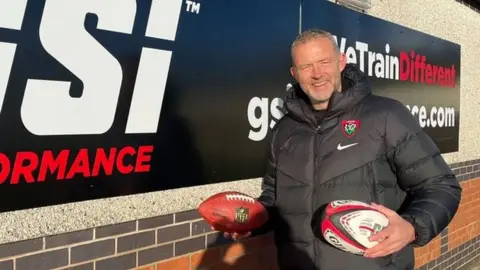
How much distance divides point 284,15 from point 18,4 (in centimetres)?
192

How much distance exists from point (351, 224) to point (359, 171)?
30cm

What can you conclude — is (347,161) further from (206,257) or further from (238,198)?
(206,257)

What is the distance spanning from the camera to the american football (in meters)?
2.63

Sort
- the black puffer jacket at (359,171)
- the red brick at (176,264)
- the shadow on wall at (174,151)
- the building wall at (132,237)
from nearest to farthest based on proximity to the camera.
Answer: the black puffer jacket at (359,171) → the building wall at (132,237) → the shadow on wall at (174,151) → the red brick at (176,264)

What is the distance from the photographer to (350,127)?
8.07 feet

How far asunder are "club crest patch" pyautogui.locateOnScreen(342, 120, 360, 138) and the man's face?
129mm

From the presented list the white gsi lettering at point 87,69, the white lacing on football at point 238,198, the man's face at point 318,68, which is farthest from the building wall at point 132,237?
the man's face at point 318,68

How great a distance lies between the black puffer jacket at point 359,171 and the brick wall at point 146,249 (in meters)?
0.88

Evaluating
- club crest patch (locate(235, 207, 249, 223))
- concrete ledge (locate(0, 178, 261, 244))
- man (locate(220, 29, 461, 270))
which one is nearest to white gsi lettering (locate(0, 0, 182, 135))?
concrete ledge (locate(0, 178, 261, 244))

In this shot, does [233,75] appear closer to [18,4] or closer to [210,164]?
[210,164]

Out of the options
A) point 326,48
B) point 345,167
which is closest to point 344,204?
point 345,167

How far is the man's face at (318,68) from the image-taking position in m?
2.44

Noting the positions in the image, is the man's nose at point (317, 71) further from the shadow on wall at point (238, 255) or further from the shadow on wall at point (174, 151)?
the shadow on wall at point (174, 151)

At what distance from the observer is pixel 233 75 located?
135 inches
